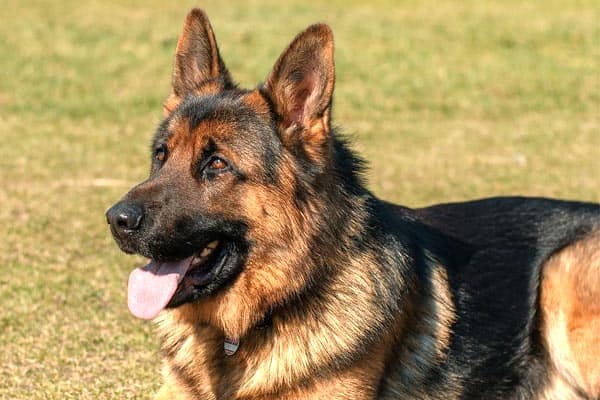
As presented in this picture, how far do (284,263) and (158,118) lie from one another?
33.9 ft

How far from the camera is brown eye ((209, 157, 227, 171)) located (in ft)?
15.3

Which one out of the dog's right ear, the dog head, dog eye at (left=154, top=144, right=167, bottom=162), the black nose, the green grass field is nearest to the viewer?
the black nose

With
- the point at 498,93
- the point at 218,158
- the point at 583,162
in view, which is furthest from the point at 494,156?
the point at 218,158

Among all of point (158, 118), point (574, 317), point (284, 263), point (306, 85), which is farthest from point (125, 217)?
point (158, 118)

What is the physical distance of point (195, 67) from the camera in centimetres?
528

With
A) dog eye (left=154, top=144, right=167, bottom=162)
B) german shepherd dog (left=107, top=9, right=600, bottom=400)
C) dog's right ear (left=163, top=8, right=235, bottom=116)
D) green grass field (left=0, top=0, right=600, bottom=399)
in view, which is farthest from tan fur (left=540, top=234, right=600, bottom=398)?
green grass field (left=0, top=0, right=600, bottom=399)

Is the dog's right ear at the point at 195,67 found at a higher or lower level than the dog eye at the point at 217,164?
higher

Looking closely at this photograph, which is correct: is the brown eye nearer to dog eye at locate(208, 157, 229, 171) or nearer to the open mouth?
dog eye at locate(208, 157, 229, 171)

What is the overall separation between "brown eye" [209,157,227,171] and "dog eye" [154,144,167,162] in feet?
0.99

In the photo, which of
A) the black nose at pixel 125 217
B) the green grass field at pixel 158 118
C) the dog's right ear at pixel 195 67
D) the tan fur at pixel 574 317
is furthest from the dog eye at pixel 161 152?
the tan fur at pixel 574 317

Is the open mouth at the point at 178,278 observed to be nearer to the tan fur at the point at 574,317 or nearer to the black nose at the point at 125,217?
the black nose at the point at 125,217

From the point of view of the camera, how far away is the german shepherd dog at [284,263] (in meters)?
4.60

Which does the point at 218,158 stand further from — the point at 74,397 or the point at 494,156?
the point at 494,156

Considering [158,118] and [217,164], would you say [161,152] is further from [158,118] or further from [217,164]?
[158,118]
